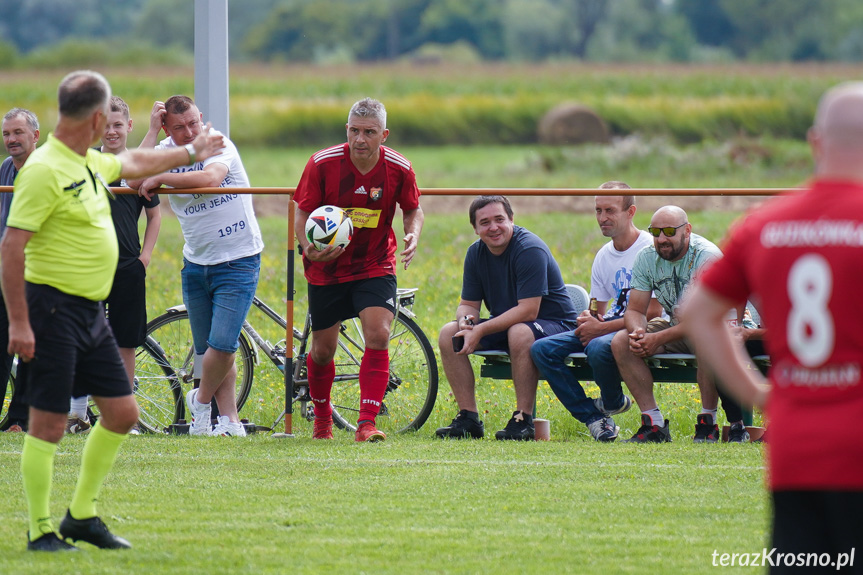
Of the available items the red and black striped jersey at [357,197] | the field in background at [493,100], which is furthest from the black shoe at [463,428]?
the field in background at [493,100]

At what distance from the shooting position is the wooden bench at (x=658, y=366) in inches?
284

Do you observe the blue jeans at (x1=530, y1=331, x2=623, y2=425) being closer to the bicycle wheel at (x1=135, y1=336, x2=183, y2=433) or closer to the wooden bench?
the wooden bench

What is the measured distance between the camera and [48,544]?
4641 mm

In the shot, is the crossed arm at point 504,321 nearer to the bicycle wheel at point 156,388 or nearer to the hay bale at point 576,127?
the bicycle wheel at point 156,388

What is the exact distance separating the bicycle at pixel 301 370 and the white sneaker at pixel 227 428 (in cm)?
31

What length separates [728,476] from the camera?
6.05 meters

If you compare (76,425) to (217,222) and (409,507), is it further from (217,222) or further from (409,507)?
(409,507)

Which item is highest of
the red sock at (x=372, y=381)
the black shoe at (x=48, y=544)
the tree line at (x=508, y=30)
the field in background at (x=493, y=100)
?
the tree line at (x=508, y=30)

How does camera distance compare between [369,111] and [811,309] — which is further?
[369,111]

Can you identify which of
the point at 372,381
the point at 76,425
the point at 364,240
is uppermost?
the point at 364,240

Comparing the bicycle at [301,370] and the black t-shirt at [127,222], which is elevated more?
the black t-shirt at [127,222]

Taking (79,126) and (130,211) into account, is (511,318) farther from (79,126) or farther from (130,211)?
(79,126)

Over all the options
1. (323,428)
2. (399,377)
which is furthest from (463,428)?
(323,428)

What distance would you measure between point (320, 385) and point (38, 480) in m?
3.00
